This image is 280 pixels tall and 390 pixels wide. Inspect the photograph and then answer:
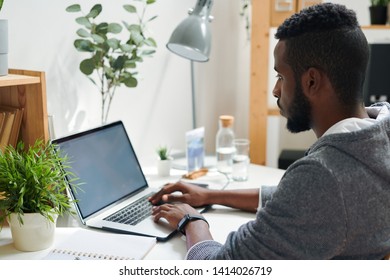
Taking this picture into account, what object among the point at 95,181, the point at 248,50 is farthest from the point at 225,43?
the point at 95,181

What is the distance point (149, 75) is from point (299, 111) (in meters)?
1.13

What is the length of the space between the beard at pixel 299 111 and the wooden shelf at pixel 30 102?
2.15 ft

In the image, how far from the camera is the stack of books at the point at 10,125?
128 cm

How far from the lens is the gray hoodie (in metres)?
0.88

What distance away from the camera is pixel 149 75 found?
2072 mm

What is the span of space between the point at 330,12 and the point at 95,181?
2.65ft

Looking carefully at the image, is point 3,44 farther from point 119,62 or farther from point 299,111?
point 299,111

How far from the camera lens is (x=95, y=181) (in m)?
1.40

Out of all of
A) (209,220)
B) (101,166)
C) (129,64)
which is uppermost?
(129,64)

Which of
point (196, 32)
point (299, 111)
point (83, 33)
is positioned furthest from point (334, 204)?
point (83, 33)

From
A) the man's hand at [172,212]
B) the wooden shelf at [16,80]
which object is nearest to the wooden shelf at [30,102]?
the wooden shelf at [16,80]

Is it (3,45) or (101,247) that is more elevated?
(3,45)

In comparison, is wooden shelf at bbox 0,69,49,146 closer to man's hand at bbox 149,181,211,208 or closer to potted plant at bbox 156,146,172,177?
man's hand at bbox 149,181,211,208
